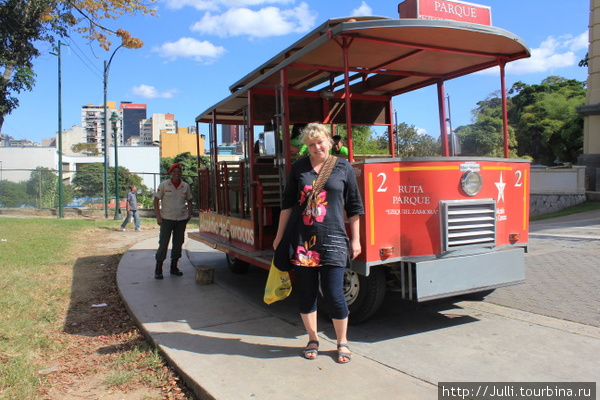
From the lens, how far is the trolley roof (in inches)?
173

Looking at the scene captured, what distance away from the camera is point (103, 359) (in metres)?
4.32

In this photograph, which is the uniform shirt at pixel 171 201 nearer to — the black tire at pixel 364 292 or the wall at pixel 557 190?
the black tire at pixel 364 292

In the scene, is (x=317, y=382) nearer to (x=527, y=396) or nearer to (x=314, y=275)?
(x=314, y=275)

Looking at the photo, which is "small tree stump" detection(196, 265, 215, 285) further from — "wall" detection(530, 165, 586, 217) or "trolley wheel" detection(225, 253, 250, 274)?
→ "wall" detection(530, 165, 586, 217)

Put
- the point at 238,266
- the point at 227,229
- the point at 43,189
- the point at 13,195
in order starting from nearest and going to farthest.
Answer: the point at 227,229
the point at 238,266
the point at 13,195
the point at 43,189

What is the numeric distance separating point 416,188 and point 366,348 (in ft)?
4.94

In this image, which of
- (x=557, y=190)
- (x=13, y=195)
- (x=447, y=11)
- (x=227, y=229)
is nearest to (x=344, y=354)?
(x=447, y=11)

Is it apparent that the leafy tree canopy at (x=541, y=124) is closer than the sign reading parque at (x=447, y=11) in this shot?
No

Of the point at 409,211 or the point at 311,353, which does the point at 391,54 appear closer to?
the point at 409,211

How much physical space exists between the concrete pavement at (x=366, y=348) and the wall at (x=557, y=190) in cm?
1717

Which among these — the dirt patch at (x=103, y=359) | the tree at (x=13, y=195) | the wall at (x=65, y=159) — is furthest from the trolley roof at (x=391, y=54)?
the tree at (x=13, y=195)

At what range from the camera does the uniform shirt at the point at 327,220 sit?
3.72m

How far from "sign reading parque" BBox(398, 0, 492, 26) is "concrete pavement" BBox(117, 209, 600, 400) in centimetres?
302

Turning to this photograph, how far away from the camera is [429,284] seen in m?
4.23
